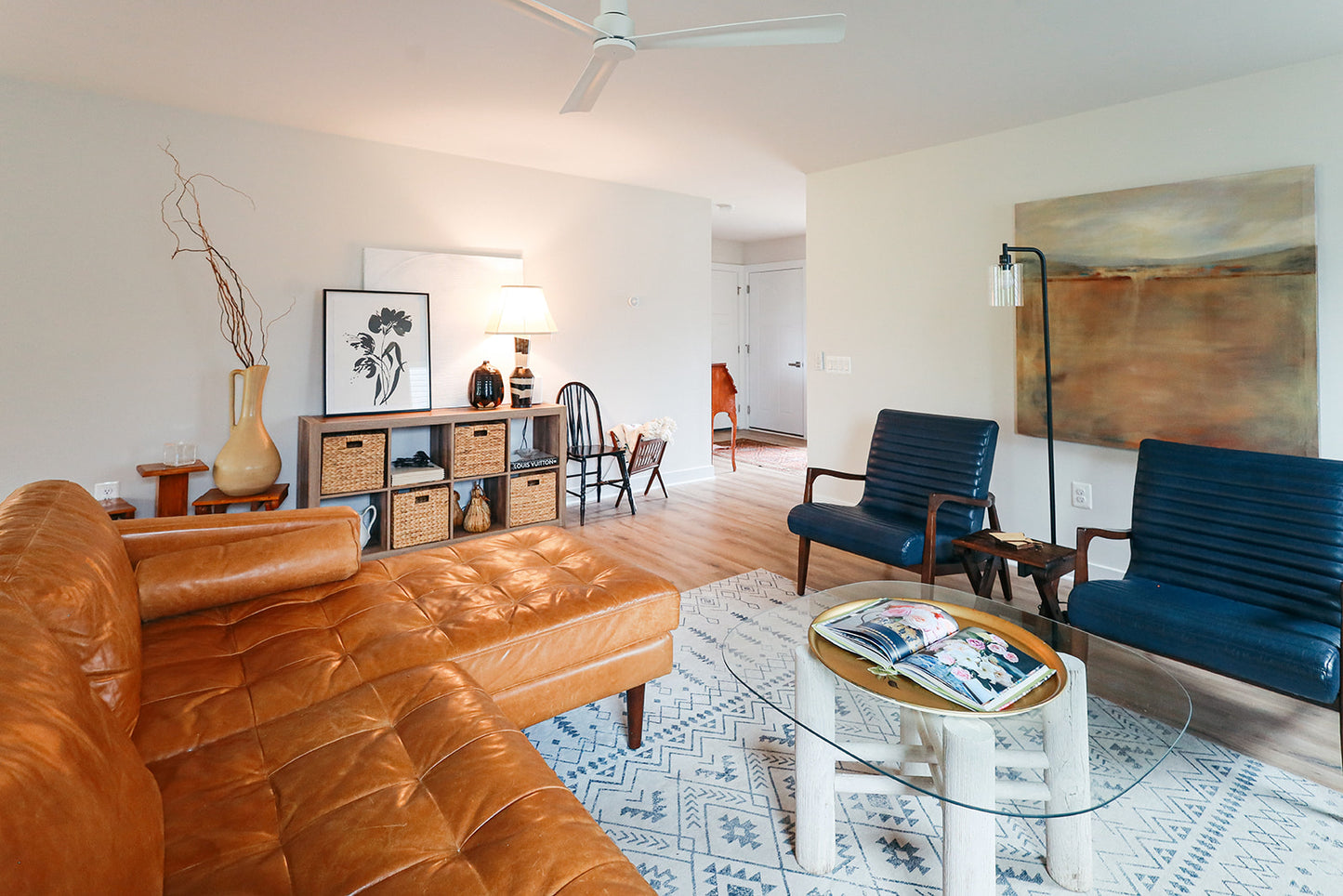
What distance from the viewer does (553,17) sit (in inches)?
79.1

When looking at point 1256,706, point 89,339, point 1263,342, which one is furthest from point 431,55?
point 1256,706

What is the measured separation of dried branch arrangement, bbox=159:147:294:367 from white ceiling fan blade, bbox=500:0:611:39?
2.75 m

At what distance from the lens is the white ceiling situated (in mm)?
2533

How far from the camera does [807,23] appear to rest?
2051mm

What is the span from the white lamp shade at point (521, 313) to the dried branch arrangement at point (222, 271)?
1.27m

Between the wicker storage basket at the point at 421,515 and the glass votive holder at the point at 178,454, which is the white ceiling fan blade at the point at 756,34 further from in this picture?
the glass votive holder at the point at 178,454

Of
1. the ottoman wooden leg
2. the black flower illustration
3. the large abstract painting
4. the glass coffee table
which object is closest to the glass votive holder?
the black flower illustration

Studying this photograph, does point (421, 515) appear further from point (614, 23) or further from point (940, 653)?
point (940, 653)

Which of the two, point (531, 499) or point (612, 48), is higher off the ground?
point (612, 48)

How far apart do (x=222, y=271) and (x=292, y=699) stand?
3232 millimetres

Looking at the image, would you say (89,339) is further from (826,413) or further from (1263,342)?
(1263,342)

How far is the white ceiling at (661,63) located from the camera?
99.7 inches

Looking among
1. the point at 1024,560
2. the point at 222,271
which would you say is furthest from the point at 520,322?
the point at 1024,560

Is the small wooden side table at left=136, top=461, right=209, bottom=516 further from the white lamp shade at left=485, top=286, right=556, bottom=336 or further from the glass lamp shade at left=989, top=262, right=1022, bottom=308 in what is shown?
the glass lamp shade at left=989, top=262, right=1022, bottom=308
